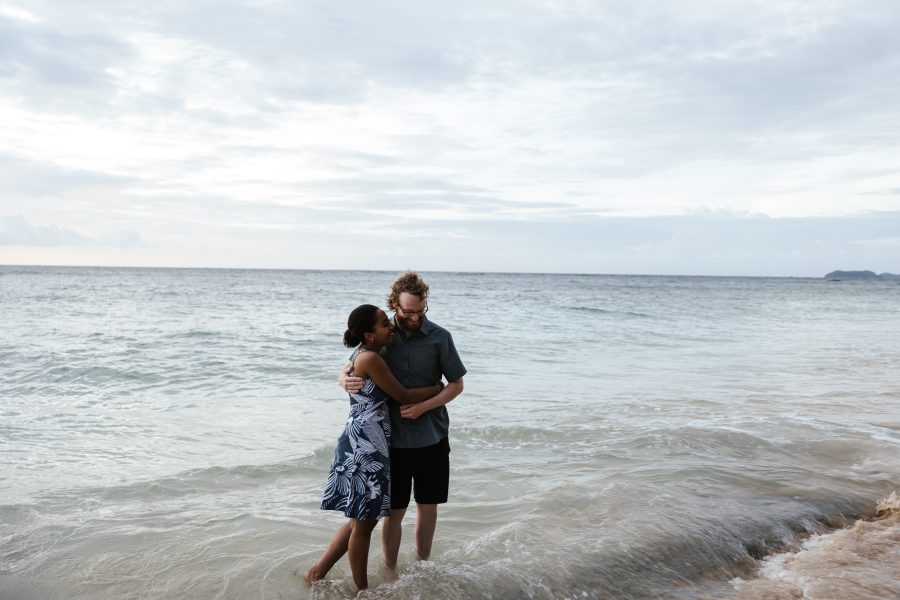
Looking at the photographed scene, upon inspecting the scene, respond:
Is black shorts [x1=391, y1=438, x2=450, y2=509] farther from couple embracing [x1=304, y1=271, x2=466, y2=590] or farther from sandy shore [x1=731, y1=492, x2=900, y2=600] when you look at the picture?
sandy shore [x1=731, y1=492, x2=900, y2=600]

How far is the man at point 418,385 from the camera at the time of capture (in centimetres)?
403

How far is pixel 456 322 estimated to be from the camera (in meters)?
27.0

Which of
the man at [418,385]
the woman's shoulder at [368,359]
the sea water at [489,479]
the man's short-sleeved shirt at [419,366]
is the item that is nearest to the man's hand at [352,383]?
the man at [418,385]

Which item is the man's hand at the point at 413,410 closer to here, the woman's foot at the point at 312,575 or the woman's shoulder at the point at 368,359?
the woman's shoulder at the point at 368,359

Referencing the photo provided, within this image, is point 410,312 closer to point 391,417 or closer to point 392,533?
point 391,417

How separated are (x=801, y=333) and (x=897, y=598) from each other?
23.3 metres

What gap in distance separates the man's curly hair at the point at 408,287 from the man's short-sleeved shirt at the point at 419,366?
0.16 metres

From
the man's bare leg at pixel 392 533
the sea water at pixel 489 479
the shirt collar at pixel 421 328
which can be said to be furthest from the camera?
the sea water at pixel 489 479

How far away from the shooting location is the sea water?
4.70 m

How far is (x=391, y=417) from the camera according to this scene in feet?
13.8

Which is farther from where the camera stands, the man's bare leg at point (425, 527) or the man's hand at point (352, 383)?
the man's bare leg at point (425, 527)

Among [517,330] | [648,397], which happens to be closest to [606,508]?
[648,397]

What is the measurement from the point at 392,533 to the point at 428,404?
1.05 m

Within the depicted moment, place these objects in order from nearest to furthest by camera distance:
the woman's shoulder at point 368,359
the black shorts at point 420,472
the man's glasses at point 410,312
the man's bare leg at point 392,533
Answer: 1. the woman's shoulder at point 368,359
2. the man's glasses at point 410,312
3. the black shorts at point 420,472
4. the man's bare leg at point 392,533
